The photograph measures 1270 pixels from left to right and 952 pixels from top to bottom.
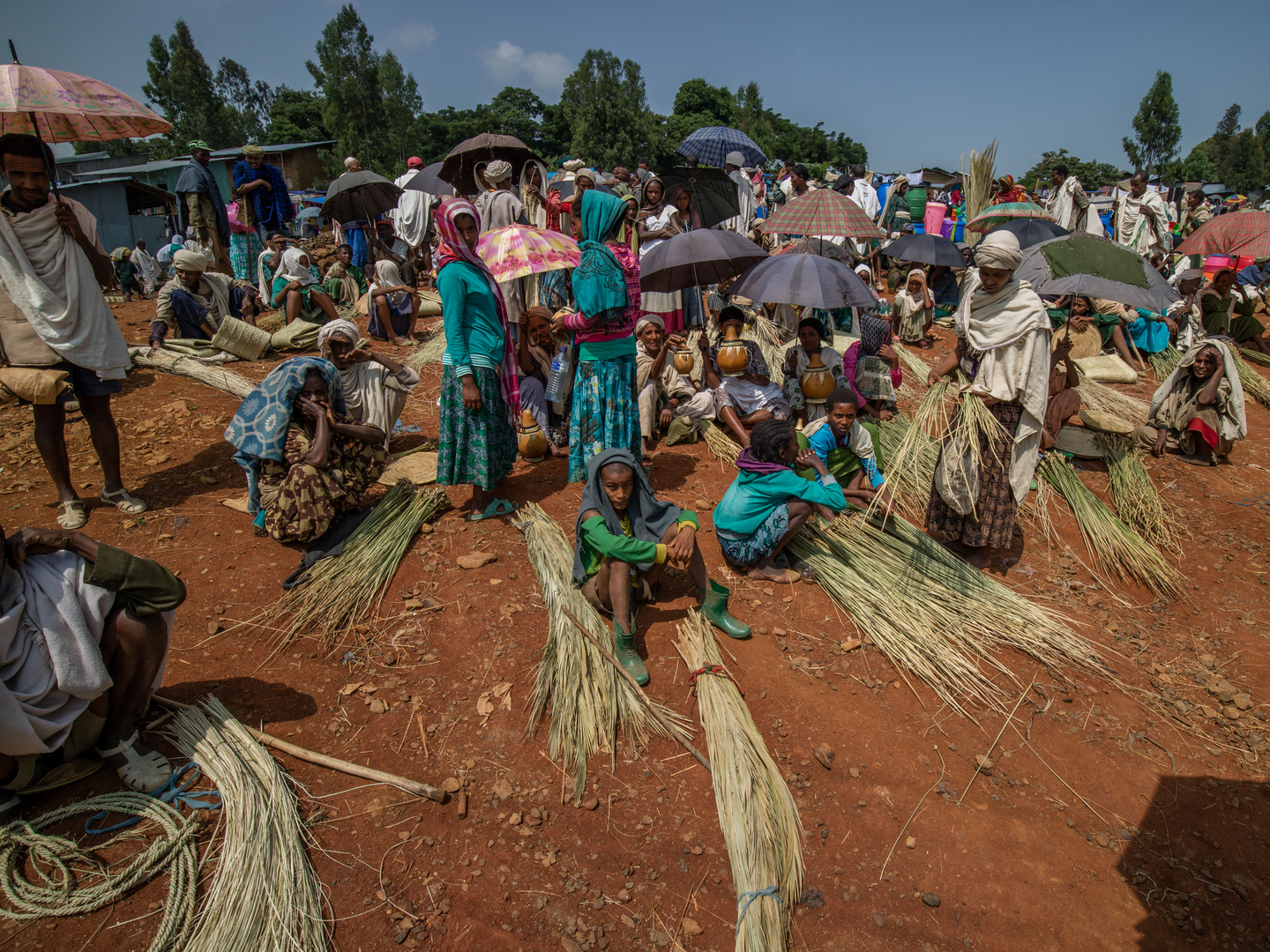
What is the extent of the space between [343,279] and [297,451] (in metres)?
6.71

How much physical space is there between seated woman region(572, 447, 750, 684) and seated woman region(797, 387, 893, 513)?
145 cm

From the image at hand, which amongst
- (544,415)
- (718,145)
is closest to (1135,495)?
(544,415)

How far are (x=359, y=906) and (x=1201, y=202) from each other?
20561mm

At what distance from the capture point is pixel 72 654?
7.05 ft

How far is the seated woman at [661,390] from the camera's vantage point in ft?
16.7

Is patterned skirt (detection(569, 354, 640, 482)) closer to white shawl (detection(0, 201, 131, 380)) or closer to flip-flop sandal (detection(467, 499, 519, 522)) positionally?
flip-flop sandal (detection(467, 499, 519, 522))

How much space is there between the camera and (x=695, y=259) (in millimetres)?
5055

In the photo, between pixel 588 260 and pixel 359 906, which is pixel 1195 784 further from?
pixel 588 260

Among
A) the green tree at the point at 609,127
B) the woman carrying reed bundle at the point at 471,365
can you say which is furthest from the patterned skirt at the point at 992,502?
the green tree at the point at 609,127

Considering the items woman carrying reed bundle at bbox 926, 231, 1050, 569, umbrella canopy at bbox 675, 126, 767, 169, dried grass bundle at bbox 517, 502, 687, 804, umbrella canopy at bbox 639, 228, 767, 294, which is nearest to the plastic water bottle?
umbrella canopy at bbox 639, 228, 767, 294

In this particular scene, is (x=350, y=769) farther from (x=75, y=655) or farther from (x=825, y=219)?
(x=825, y=219)

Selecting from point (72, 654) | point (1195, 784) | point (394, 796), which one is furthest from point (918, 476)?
point (72, 654)

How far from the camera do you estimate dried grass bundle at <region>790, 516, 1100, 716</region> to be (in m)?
3.19

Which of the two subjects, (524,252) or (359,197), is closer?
(524,252)
